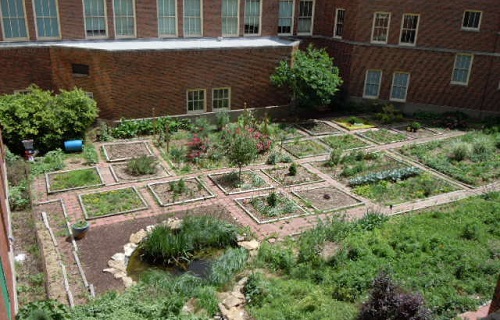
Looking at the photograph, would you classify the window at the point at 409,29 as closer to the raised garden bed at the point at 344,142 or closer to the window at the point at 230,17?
the raised garden bed at the point at 344,142

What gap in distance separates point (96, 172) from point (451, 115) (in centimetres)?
1888

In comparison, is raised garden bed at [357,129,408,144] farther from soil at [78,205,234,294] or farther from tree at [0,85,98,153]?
tree at [0,85,98,153]

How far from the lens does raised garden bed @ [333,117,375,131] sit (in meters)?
24.6

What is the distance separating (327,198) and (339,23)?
14.3 meters

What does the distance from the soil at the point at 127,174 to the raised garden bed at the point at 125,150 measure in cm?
57

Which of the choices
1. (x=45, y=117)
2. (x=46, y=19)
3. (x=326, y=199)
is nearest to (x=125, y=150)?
(x=45, y=117)

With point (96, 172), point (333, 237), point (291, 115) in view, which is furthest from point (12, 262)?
point (291, 115)

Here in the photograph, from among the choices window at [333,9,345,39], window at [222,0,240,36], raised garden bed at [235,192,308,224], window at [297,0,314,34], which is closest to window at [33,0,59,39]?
window at [222,0,240,36]

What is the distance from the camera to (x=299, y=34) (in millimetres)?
28234

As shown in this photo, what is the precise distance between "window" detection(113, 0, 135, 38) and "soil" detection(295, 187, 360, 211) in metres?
12.3

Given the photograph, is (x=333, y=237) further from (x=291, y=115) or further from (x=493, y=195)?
(x=291, y=115)

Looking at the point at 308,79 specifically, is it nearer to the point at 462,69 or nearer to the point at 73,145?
the point at 462,69

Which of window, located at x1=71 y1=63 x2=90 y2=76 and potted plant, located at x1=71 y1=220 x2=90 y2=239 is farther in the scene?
window, located at x1=71 y1=63 x2=90 y2=76

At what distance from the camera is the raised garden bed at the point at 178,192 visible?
16.8m
